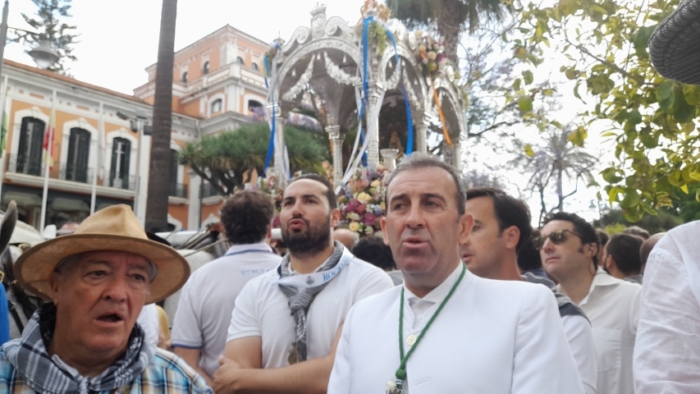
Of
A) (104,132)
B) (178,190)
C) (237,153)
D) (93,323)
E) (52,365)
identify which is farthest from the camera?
(178,190)

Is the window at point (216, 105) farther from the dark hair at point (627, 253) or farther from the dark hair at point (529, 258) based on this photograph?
the dark hair at point (627, 253)

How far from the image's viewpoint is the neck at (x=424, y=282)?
7.40 feet

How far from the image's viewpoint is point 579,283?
3.85m

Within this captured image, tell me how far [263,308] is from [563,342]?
1694mm

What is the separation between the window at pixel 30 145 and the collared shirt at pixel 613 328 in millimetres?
29857

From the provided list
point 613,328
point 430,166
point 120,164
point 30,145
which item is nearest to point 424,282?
point 430,166

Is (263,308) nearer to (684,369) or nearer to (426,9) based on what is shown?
(684,369)

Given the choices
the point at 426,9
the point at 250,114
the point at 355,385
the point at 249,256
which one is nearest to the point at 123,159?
the point at 250,114

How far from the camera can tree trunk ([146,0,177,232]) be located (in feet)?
33.1

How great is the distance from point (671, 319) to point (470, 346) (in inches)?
25.7

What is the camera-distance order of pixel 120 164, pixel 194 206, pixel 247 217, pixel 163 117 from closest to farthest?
pixel 247 217, pixel 163 117, pixel 120 164, pixel 194 206

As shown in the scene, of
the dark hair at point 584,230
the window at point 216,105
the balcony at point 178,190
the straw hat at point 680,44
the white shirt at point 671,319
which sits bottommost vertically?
the white shirt at point 671,319

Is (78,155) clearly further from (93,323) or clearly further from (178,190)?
(93,323)

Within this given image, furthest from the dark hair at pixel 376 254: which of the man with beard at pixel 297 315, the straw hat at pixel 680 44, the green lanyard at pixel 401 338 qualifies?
the straw hat at pixel 680 44
